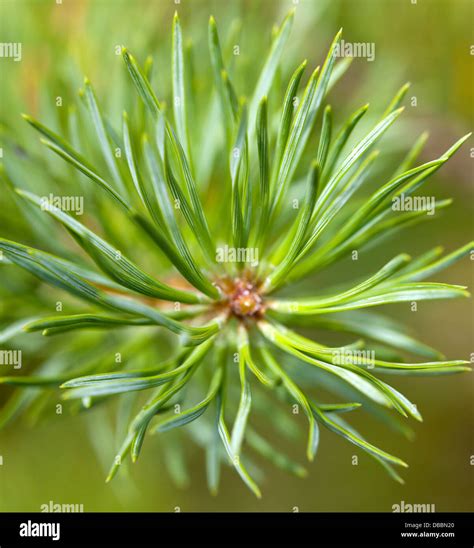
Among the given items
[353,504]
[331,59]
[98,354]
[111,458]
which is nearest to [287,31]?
[331,59]

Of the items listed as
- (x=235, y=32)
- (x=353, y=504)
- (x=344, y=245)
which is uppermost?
(x=235, y=32)

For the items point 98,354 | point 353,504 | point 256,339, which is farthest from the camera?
point 353,504

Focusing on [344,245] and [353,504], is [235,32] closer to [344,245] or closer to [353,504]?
[344,245]

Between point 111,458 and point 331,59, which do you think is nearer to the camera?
point 331,59
